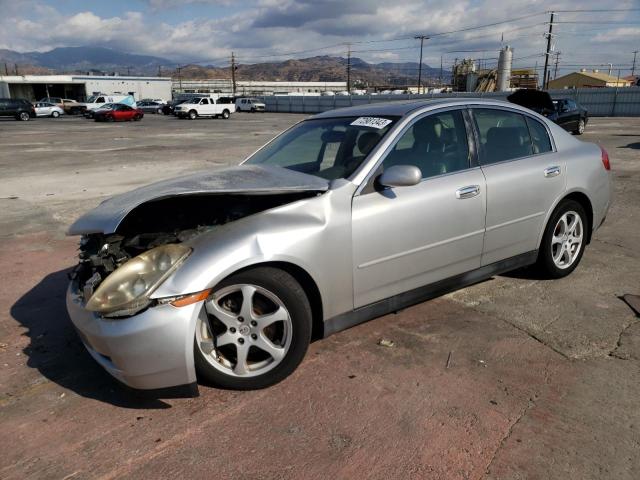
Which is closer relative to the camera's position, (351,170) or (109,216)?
(109,216)

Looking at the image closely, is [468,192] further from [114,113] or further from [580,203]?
[114,113]

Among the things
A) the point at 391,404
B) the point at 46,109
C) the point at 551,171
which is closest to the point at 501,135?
the point at 551,171

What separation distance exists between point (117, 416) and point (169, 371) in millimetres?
458

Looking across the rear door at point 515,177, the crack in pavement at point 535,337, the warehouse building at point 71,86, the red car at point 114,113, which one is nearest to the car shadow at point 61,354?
the crack in pavement at point 535,337

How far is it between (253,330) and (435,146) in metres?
1.92

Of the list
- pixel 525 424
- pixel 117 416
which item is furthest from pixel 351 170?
pixel 117 416

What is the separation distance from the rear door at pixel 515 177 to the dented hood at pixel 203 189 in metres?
1.46

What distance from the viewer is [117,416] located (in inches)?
108

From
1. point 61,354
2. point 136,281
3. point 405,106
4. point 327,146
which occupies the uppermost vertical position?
point 405,106

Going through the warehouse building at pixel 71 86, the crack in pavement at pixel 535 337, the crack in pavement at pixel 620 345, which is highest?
the warehouse building at pixel 71 86

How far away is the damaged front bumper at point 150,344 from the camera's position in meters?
2.51

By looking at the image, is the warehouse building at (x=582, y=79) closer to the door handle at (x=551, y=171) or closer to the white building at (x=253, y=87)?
the white building at (x=253, y=87)

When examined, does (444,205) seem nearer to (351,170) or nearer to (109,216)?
(351,170)

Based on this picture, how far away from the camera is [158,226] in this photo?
3.27m
